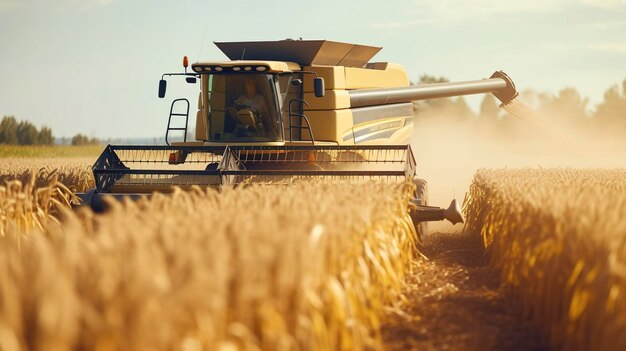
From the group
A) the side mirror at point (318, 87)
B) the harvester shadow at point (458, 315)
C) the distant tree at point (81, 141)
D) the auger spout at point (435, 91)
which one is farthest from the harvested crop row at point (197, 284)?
the distant tree at point (81, 141)

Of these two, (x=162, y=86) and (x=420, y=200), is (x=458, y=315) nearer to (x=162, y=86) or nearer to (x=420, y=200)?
(x=420, y=200)

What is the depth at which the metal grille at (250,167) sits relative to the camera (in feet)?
35.6

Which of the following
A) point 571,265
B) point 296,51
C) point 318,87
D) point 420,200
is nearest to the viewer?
point 571,265

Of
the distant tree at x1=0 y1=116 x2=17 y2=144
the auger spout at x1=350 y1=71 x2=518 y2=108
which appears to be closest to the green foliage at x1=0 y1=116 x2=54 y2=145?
the distant tree at x1=0 y1=116 x2=17 y2=144

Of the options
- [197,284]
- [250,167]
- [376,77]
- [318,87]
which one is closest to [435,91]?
[376,77]

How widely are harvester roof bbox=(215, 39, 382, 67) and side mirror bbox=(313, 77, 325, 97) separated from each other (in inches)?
50.2

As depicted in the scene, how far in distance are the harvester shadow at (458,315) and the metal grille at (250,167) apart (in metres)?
1.89

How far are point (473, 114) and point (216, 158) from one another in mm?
76224

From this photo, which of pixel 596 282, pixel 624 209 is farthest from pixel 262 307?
pixel 624 209

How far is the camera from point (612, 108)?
244 feet

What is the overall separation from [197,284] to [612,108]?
75231mm

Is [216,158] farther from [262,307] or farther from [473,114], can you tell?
[473,114]

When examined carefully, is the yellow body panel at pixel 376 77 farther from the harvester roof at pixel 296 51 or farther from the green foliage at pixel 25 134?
the green foliage at pixel 25 134

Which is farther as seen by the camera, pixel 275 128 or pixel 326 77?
pixel 326 77
